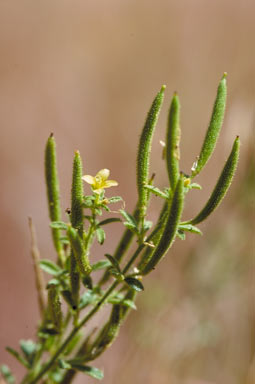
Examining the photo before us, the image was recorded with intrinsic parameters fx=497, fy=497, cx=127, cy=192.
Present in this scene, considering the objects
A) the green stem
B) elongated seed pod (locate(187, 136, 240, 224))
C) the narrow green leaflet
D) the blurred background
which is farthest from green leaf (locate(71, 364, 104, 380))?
the blurred background

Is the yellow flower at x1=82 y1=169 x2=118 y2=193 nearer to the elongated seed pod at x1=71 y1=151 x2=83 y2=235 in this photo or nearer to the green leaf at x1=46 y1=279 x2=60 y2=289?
the elongated seed pod at x1=71 y1=151 x2=83 y2=235

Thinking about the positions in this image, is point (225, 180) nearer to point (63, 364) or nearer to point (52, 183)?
point (52, 183)

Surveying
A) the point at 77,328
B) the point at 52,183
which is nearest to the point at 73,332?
the point at 77,328

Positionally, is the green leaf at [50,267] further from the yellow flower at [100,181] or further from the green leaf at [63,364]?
the yellow flower at [100,181]

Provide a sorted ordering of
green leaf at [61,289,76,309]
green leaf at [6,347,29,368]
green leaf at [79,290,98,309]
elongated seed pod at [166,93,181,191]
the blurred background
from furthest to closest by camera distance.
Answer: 1. the blurred background
2. green leaf at [6,347,29,368]
3. green leaf at [79,290,98,309]
4. green leaf at [61,289,76,309]
5. elongated seed pod at [166,93,181,191]

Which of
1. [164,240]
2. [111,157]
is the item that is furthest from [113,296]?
[111,157]

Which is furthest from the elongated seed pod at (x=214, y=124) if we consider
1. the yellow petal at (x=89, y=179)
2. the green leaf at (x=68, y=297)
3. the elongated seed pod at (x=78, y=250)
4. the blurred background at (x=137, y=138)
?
the blurred background at (x=137, y=138)
